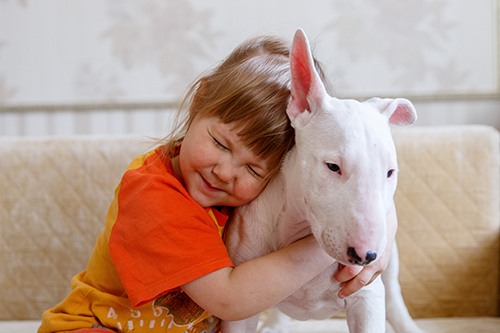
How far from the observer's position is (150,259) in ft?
2.50

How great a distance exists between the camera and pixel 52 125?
174cm

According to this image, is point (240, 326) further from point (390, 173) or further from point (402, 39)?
point (402, 39)

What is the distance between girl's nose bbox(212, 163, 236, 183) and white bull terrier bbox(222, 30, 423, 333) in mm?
77

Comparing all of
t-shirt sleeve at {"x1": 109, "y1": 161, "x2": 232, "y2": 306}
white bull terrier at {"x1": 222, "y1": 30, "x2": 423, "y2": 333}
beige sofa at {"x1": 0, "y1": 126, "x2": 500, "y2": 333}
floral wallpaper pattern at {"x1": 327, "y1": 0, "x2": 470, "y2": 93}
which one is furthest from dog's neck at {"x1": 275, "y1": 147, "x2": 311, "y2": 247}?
floral wallpaper pattern at {"x1": 327, "y1": 0, "x2": 470, "y2": 93}

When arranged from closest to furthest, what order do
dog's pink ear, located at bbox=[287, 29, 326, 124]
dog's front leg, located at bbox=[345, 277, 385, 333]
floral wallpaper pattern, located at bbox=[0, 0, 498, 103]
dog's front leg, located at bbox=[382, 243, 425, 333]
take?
dog's pink ear, located at bbox=[287, 29, 326, 124]
dog's front leg, located at bbox=[345, 277, 385, 333]
dog's front leg, located at bbox=[382, 243, 425, 333]
floral wallpaper pattern, located at bbox=[0, 0, 498, 103]

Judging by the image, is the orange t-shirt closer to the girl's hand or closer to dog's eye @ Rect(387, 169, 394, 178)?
the girl's hand

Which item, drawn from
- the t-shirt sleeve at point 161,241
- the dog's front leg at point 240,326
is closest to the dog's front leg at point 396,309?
the dog's front leg at point 240,326

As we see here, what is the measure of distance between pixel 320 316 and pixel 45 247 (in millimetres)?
909

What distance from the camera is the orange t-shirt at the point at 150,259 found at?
750 mm

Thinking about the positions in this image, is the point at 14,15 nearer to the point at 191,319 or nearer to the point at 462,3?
the point at 191,319

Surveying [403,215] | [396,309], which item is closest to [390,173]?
[396,309]

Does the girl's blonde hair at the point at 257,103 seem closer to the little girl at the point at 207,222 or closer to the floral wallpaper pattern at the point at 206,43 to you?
the little girl at the point at 207,222

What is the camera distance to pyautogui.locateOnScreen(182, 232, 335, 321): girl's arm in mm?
743

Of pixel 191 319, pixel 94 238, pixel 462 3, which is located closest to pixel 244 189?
pixel 191 319
